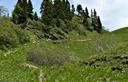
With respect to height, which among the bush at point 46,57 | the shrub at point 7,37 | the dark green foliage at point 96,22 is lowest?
the bush at point 46,57

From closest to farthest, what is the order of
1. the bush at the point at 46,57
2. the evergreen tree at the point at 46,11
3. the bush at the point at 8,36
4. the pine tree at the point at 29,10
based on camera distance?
the bush at the point at 46,57 < the bush at the point at 8,36 < the evergreen tree at the point at 46,11 < the pine tree at the point at 29,10

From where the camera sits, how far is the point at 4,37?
78.6 meters

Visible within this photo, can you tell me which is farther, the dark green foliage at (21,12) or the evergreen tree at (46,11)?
the evergreen tree at (46,11)

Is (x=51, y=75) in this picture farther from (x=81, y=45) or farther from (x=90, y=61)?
(x=81, y=45)

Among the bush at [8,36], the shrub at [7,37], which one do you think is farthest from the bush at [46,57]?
the shrub at [7,37]

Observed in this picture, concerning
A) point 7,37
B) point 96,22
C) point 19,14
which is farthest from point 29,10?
point 96,22

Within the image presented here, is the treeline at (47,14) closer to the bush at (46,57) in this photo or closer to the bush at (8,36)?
the bush at (8,36)

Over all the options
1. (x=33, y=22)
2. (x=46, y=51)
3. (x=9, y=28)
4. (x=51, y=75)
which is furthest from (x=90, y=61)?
(x=33, y=22)

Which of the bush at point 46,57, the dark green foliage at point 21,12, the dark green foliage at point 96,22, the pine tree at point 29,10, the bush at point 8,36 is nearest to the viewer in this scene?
the bush at point 46,57

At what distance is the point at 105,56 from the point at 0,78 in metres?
10.8

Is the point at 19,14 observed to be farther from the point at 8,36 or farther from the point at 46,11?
the point at 8,36

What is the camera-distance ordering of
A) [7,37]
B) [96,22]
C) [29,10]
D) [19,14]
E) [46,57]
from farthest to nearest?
1. [96,22]
2. [29,10]
3. [19,14]
4. [7,37]
5. [46,57]

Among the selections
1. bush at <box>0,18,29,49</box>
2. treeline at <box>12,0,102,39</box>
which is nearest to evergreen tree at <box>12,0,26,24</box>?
treeline at <box>12,0,102,39</box>

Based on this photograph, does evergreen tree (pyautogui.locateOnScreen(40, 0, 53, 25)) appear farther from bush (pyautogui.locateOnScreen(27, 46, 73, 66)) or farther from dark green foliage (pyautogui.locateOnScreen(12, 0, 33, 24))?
bush (pyautogui.locateOnScreen(27, 46, 73, 66))
